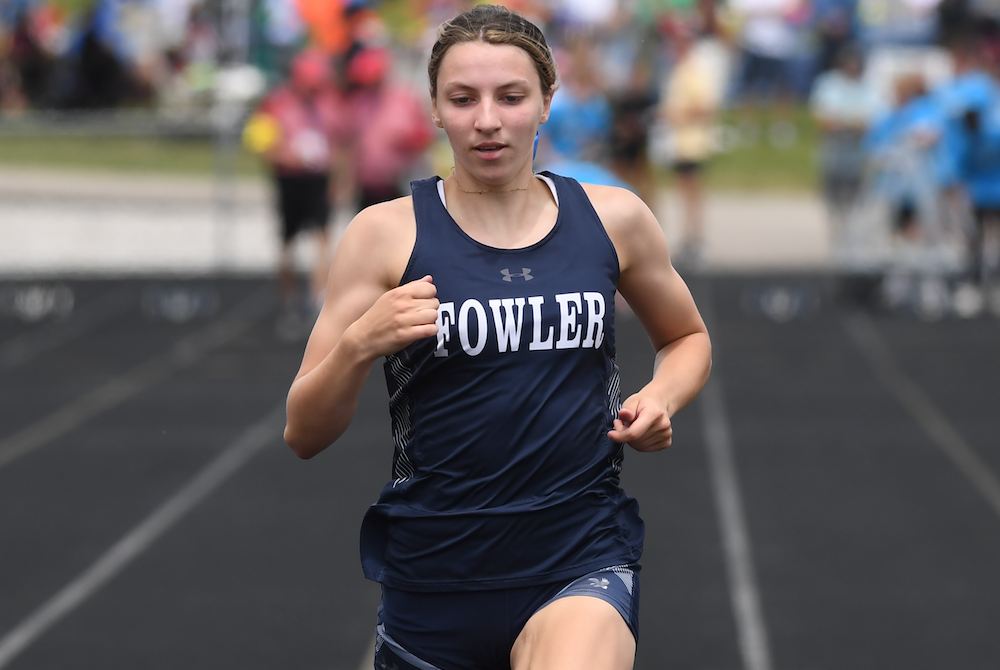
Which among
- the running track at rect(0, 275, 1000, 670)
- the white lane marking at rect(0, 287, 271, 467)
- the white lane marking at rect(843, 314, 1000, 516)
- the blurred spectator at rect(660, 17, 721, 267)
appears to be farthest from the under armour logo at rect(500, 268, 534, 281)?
the blurred spectator at rect(660, 17, 721, 267)

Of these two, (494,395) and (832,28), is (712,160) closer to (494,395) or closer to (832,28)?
(832,28)

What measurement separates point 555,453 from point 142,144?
18.1m

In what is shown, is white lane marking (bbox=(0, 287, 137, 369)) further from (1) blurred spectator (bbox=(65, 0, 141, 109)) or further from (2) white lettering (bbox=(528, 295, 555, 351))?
(2) white lettering (bbox=(528, 295, 555, 351))

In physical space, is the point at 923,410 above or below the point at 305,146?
below

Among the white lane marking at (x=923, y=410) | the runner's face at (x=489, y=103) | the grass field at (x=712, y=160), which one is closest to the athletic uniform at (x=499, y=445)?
the runner's face at (x=489, y=103)

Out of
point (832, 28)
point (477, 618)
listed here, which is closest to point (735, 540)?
point (477, 618)

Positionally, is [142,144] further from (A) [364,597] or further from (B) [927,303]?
(A) [364,597]

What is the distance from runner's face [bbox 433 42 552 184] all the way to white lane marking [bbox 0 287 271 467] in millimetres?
5812

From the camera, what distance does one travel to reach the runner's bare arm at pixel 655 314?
8.28ft

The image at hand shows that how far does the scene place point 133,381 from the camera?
9.77m

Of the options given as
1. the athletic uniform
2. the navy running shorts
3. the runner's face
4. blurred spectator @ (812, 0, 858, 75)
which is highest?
blurred spectator @ (812, 0, 858, 75)

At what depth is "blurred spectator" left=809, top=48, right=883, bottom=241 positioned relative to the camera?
46.7 ft

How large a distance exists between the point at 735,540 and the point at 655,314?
11.9 ft

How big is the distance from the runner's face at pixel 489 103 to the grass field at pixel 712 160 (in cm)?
1295
